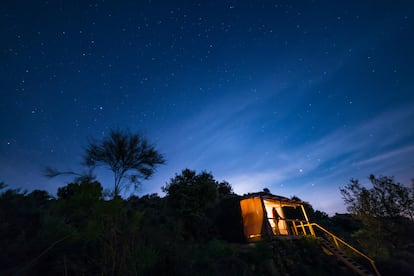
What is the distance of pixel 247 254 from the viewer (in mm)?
Result: 9289

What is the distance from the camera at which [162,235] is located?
683 centimetres

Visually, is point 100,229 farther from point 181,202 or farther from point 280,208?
point 280,208

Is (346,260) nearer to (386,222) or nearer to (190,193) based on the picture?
(386,222)

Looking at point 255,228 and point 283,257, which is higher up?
point 255,228

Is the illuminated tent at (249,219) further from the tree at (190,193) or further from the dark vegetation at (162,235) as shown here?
the tree at (190,193)

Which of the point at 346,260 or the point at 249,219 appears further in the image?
the point at 249,219

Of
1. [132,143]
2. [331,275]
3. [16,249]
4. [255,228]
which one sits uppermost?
[132,143]

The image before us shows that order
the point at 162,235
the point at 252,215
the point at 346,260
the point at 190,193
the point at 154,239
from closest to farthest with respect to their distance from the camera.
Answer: the point at 154,239, the point at 162,235, the point at 346,260, the point at 252,215, the point at 190,193

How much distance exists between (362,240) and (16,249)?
58.1ft

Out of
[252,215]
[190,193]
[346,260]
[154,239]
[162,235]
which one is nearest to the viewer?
[154,239]

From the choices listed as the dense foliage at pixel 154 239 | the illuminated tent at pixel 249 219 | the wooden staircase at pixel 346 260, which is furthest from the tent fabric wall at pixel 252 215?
the wooden staircase at pixel 346 260

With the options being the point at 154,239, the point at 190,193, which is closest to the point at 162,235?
the point at 154,239

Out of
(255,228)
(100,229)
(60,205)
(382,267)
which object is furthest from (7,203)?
(382,267)

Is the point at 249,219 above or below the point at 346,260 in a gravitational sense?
above
